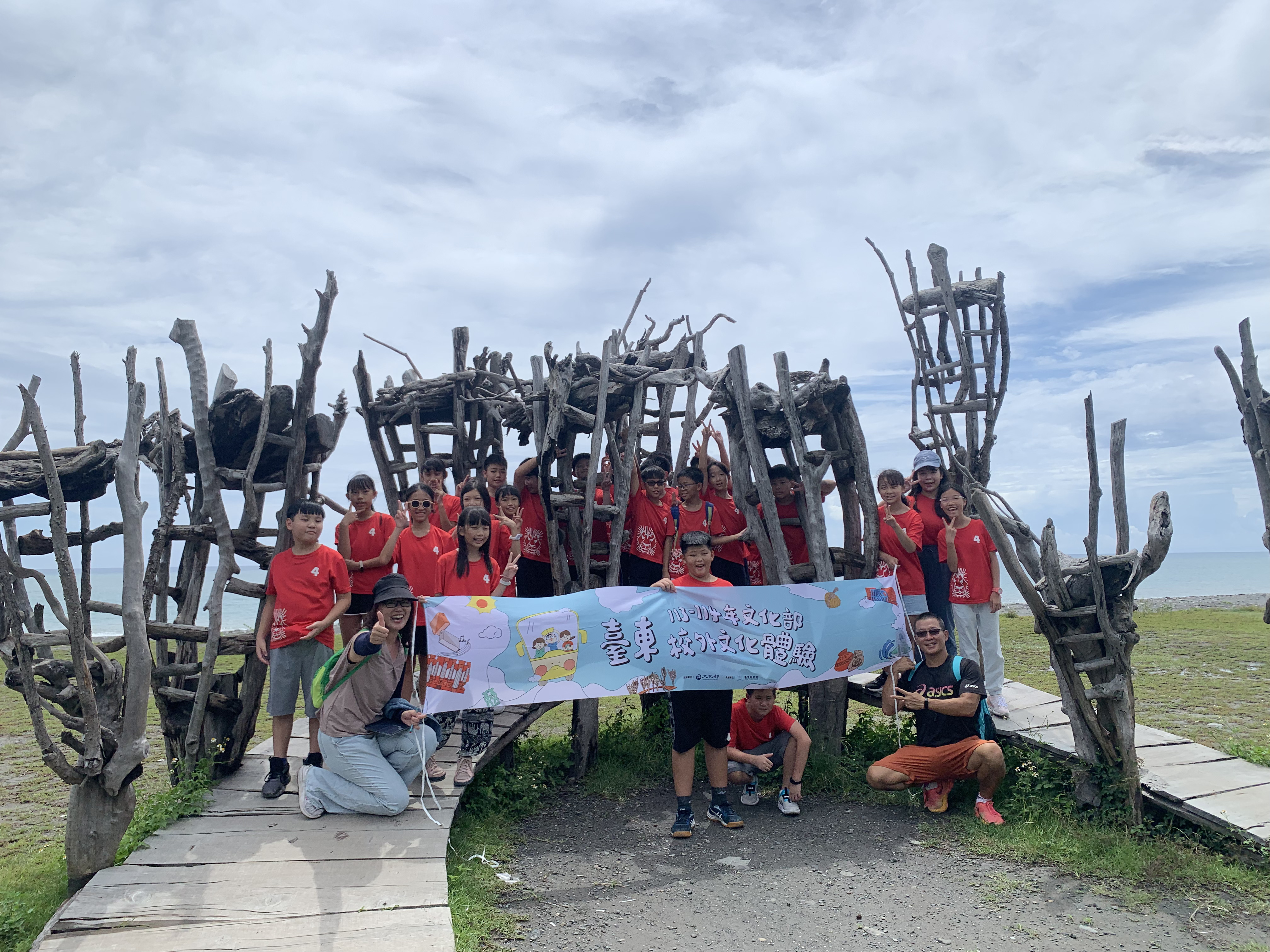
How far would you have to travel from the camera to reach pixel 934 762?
592cm

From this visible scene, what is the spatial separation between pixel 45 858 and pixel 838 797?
562 cm

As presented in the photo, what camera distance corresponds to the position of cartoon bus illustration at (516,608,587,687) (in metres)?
5.94

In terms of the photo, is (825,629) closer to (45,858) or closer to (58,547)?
(58,547)

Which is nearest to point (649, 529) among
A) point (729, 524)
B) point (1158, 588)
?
point (729, 524)

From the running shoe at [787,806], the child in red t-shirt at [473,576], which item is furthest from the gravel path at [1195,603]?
the child in red t-shirt at [473,576]

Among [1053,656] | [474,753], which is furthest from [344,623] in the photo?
[1053,656]

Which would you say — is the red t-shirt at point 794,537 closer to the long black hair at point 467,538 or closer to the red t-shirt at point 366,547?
the long black hair at point 467,538

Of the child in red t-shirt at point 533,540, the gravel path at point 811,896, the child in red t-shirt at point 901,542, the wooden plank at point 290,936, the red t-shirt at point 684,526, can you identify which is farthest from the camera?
the child in red t-shirt at point 533,540

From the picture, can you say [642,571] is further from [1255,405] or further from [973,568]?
[1255,405]

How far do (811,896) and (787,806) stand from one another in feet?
4.22

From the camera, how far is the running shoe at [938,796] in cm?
602

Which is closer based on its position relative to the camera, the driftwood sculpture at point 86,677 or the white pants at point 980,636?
the driftwood sculpture at point 86,677

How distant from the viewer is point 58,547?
14.6 ft

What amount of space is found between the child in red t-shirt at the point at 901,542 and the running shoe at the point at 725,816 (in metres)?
2.16
